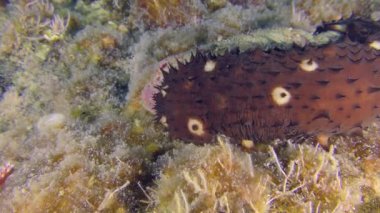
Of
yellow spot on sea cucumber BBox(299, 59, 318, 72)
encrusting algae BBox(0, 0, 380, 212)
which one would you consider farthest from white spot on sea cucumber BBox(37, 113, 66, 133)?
yellow spot on sea cucumber BBox(299, 59, 318, 72)

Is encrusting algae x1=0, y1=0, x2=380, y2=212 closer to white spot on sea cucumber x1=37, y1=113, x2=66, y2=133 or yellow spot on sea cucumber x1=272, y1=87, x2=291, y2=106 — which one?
white spot on sea cucumber x1=37, y1=113, x2=66, y2=133

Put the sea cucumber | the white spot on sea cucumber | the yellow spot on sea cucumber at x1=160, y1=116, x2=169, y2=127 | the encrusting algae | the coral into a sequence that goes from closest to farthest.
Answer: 1. the coral
2. the encrusting algae
3. the sea cucumber
4. the yellow spot on sea cucumber at x1=160, y1=116, x2=169, y2=127
5. the white spot on sea cucumber

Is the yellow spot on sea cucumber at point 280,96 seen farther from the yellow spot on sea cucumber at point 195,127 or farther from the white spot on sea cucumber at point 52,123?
the white spot on sea cucumber at point 52,123

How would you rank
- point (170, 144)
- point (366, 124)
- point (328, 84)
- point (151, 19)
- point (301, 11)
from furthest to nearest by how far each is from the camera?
point (301, 11) → point (151, 19) → point (170, 144) → point (366, 124) → point (328, 84)

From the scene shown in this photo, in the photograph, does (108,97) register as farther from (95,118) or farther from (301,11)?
(301,11)

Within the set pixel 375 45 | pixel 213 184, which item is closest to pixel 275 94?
pixel 213 184

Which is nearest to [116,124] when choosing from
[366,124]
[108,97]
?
[108,97]

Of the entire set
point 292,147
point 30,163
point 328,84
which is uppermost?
point 328,84
